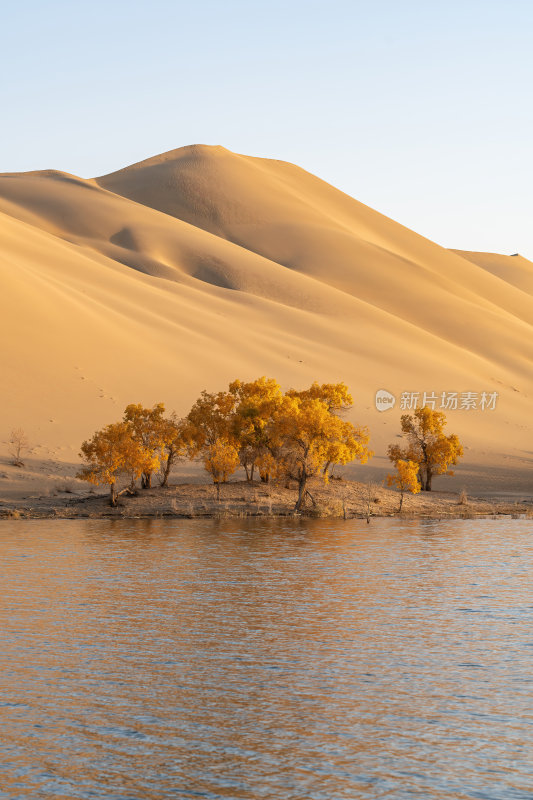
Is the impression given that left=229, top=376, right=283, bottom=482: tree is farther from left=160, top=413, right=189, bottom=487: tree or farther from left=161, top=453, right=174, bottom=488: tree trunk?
left=161, top=453, right=174, bottom=488: tree trunk

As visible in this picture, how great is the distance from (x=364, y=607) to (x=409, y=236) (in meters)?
156

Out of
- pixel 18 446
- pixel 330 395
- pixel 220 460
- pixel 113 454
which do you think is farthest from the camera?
pixel 18 446

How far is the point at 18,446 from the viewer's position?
5028cm

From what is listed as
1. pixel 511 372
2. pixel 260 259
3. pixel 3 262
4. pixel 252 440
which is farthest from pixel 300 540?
pixel 260 259

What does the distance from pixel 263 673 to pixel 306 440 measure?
974 inches

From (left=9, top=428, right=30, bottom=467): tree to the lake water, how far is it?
17198 millimetres

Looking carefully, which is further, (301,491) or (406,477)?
(406,477)

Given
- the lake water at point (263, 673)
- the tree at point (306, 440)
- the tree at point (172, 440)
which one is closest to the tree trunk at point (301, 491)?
the tree at point (306, 440)

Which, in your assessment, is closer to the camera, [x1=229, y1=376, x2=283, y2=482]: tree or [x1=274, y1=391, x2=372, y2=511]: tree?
[x1=274, y1=391, x2=372, y2=511]: tree

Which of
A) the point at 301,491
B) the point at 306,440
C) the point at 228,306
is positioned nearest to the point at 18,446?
the point at 301,491

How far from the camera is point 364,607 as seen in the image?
80.0 feet

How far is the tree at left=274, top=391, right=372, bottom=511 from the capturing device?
42.4 m

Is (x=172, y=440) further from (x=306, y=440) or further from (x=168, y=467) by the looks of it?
(x=306, y=440)

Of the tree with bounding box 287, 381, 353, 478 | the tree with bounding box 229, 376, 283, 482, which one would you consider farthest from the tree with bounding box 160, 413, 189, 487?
the tree with bounding box 287, 381, 353, 478
